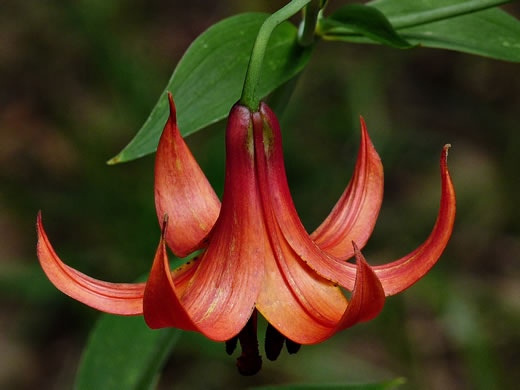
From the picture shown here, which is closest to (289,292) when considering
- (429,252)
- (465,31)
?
(429,252)

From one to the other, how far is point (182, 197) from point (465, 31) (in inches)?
21.9

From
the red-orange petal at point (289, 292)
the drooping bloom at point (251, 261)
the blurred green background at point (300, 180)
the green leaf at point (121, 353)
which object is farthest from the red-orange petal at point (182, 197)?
the blurred green background at point (300, 180)

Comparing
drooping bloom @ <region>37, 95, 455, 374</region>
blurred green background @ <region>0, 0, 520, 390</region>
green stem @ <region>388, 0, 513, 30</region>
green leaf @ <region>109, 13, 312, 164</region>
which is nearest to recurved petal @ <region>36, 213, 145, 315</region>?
drooping bloom @ <region>37, 95, 455, 374</region>

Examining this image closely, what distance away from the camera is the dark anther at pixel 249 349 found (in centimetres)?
88

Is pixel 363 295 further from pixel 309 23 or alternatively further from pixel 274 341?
pixel 309 23

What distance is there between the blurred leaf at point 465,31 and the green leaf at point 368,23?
8 cm

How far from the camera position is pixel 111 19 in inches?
111

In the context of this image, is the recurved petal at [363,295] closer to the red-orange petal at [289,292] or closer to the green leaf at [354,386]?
the red-orange petal at [289,292]

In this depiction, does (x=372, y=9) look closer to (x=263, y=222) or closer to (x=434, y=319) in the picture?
(x=263, y=222)

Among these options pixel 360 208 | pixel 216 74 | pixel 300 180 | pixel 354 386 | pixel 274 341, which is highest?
pixel 216 74

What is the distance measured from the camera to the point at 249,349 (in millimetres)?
887

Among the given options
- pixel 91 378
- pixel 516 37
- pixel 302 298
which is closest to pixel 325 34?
pixel 516 37

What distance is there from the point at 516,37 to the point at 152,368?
0.86 meters

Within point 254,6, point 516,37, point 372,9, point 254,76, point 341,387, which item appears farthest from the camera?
point 254,6
